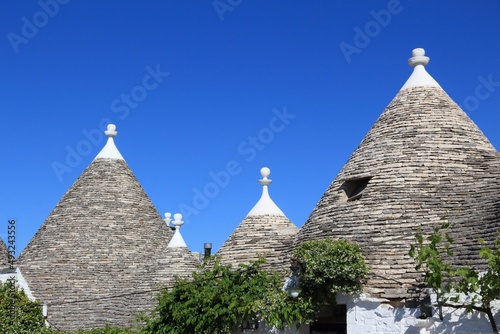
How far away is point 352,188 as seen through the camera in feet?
49.9

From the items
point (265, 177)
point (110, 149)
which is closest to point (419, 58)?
point (265, 177)

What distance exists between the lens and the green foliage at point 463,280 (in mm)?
10555

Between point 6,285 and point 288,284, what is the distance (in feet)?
28.8

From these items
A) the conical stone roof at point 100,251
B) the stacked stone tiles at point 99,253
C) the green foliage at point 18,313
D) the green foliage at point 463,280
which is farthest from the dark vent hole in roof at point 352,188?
the green foliage at point 18,313

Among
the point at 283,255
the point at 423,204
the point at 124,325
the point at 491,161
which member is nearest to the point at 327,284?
the point at 423,204

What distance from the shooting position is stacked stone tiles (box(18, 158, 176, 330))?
1927 centimetres

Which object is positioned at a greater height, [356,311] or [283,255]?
[283,255]

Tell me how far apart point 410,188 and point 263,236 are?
465 cm

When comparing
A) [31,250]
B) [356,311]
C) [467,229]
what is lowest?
[356,311]

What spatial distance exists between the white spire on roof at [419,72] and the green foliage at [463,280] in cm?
542

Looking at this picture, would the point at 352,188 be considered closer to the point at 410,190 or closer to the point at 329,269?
the point at 410,190

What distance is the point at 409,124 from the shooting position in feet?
50.0

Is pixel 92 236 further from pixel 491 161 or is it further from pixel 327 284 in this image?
pixel 491 161

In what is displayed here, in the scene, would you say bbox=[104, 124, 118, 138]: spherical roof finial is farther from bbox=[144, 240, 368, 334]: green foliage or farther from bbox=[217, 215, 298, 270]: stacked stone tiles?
bbox=[144, 240, 368, 334]: green foliage
